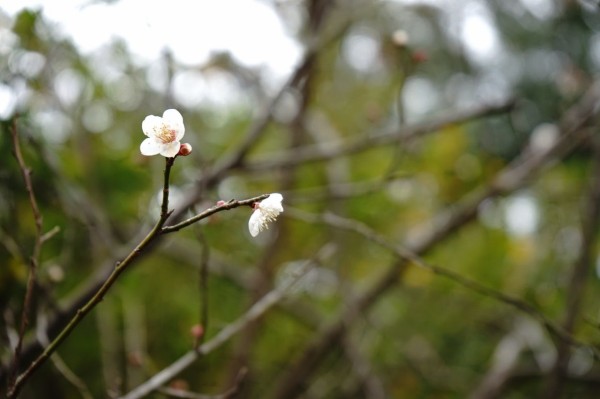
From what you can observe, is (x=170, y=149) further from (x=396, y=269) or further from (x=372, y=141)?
(x=396, y=269)

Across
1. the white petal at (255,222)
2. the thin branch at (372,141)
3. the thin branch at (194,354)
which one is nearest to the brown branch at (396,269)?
the thin branch at (372,141)

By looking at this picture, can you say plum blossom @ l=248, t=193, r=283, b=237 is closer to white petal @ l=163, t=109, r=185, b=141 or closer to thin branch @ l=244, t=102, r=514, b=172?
white petal @ l=163, t=109, r=185, b=141

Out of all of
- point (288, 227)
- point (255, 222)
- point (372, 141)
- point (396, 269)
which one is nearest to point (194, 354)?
point (255, 222)

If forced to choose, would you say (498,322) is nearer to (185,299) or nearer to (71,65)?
(185,299)

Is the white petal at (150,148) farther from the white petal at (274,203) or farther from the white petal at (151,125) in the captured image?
the white petal at (274,203)

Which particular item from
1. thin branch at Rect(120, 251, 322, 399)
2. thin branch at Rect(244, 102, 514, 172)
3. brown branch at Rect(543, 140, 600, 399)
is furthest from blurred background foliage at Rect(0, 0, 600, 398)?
thin branch at Rect(120, 251, 322, 399)

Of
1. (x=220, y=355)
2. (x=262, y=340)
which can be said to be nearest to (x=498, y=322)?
(x=262, y=340)
